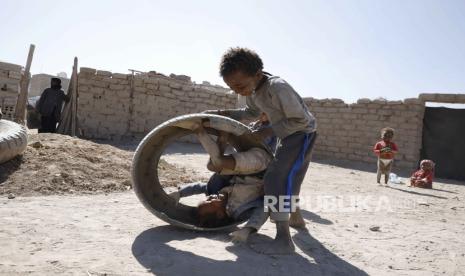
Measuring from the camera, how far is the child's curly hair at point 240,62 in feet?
9.08

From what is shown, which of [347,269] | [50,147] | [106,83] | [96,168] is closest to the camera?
[347,269]

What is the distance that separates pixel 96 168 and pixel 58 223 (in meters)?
2.20


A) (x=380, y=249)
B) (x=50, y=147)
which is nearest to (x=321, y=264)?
(x=380, y=249)

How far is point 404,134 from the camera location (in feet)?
34.8

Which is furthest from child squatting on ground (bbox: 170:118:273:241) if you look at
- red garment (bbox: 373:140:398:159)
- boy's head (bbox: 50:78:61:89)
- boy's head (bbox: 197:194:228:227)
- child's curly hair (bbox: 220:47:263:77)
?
boy's head (bbox: 50:78:61:89)

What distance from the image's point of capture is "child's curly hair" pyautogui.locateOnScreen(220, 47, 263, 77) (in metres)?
2.77

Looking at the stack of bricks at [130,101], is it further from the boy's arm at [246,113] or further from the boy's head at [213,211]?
the boy's head at [213,211]

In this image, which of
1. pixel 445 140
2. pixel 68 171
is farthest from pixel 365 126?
pixel 68 171

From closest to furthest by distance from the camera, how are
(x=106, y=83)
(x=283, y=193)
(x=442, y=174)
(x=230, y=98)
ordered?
(x=283, y=193)
(x=442, y=174)
(x=106, y=83)
(x=230, y=98)

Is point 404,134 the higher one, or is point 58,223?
point 404,134

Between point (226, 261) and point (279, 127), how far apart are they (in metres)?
0.94

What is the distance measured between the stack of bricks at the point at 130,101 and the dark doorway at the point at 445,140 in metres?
5.29

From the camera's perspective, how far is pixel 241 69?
2.77 metres

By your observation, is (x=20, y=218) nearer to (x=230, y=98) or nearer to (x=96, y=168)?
(x=96, y=168)
